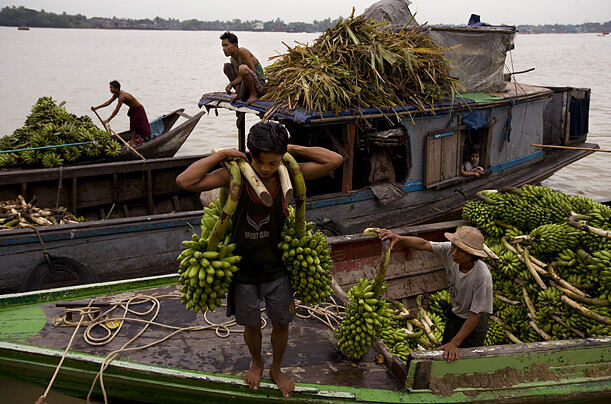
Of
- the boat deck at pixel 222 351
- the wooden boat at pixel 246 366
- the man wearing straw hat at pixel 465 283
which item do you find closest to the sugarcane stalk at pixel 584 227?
the wooden boat at pixel 246 366

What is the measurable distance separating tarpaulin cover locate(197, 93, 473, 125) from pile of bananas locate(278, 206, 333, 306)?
11.5ft

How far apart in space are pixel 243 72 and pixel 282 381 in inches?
200

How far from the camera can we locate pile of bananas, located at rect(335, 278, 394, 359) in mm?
3760

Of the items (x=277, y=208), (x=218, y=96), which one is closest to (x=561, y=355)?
(x=277, y=208)

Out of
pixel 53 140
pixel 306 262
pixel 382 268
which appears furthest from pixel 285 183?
pixel 53 140

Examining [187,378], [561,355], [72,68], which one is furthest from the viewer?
[72,68]

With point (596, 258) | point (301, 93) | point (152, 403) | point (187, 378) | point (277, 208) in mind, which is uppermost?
point (301, 93)

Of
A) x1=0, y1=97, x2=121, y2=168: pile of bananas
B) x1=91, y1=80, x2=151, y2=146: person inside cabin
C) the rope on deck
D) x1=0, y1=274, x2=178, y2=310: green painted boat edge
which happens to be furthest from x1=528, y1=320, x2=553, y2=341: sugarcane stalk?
x1=91, y1=80, x2=151, y2=146: person inside cabin

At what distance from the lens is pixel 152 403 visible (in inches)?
Answer: 147

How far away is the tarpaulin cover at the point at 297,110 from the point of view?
22.1 ft

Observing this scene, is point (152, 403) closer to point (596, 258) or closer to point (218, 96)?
point (596, 258)

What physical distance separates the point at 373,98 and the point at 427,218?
221 centimetres

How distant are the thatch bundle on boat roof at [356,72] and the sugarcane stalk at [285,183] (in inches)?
152

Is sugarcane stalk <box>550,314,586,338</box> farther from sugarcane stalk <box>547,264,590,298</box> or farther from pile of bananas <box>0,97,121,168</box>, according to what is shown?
pile of bananas <box>0,97,121,168</box>
